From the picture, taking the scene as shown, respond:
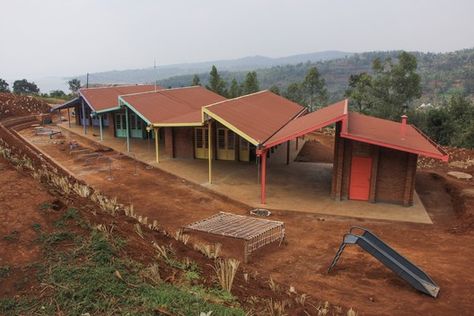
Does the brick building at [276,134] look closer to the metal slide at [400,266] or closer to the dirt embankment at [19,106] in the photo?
the metal slide at [400,266]

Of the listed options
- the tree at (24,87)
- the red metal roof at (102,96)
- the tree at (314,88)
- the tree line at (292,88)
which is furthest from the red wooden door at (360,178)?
the tree at (24,87)

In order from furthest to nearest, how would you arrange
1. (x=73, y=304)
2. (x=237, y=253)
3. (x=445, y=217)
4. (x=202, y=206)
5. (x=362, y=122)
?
(x=362, y=122) → (x=202, y=206) → (x=445, y=217) → (x=237, y=253) → (x=73, y=304)

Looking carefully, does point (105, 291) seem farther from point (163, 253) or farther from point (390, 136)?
point (390, 136)

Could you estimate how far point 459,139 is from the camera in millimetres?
32312

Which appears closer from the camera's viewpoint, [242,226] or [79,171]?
[242,226]

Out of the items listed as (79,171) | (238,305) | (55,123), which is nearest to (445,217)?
(238,305)

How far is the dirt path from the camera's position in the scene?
8570mm

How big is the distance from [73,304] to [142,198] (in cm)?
1050

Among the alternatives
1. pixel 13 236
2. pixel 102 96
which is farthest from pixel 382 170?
pixel 102 96

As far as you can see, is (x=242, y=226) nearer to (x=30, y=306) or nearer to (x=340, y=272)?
(x=340, y=272)

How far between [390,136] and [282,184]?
5.22m

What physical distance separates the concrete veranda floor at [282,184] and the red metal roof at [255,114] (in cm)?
242

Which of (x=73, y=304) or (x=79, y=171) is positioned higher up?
(x=73, y=304)

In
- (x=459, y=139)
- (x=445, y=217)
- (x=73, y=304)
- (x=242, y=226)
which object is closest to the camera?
(x=73, y=304)
